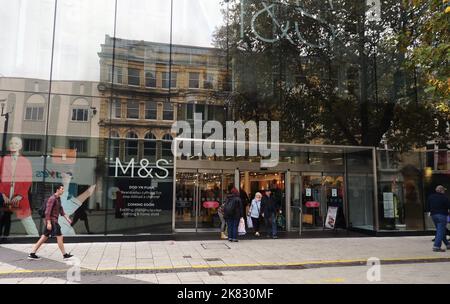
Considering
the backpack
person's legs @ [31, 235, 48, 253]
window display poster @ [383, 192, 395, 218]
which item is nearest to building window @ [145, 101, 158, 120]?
the backpack

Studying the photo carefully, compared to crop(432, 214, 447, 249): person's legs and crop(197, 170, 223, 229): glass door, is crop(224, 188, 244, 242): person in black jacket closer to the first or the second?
crop(197, 170, 223, 229): glass door

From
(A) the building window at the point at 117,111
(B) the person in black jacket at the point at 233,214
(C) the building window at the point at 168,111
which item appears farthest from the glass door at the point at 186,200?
(A) the building window at the point at 117,111

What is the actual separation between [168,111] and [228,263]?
6.41 m

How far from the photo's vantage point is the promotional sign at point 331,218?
15383 mm

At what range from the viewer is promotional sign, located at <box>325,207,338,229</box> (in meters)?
15.4

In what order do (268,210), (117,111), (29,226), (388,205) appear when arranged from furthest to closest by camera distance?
(388,205) < (268,210) < (117,111) < (29,226)

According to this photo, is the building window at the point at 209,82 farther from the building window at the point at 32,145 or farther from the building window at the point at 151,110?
the building window at the point at 32,145

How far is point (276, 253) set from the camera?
33.7ft

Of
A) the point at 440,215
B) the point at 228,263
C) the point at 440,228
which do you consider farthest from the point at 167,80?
the point at 440,228

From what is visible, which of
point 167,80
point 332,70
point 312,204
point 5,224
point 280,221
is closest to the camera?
point 5,224

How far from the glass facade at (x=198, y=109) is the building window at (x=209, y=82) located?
82mm

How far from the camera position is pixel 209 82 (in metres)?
14.0

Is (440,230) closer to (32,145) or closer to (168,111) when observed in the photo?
(168,111)
